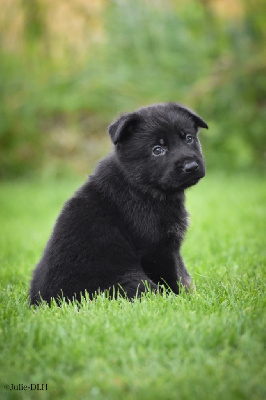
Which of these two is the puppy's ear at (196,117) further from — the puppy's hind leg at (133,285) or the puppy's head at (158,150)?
the puppy's hind leg at (133,285)

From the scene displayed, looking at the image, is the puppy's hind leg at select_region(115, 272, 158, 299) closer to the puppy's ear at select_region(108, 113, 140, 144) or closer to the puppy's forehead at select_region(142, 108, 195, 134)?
the puppy's ear at select_region(108, 113, 140, 144)

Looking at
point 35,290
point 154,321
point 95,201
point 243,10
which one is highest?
point 243,10

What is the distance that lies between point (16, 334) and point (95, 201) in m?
1.18

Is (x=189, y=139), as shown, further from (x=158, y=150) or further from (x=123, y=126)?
(x=123, y=126)

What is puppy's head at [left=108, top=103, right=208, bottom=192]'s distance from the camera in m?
3.45

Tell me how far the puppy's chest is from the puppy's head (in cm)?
17

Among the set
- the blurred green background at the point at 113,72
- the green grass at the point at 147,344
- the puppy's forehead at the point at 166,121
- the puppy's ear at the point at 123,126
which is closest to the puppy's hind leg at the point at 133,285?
the green grass at the point at 147,344

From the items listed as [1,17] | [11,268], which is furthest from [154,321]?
[1,17]

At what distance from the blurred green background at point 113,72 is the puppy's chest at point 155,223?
842 cm

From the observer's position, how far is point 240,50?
1214cm

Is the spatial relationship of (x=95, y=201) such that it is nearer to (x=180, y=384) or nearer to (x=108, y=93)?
(x=180, y=384)

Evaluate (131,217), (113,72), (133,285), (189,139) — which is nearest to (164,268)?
(133,285)

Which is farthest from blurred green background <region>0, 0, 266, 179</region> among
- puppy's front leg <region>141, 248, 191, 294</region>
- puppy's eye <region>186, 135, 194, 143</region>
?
puppy's front leg <region>141, 248, 191, 294</region>

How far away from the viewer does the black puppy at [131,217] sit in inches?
126
